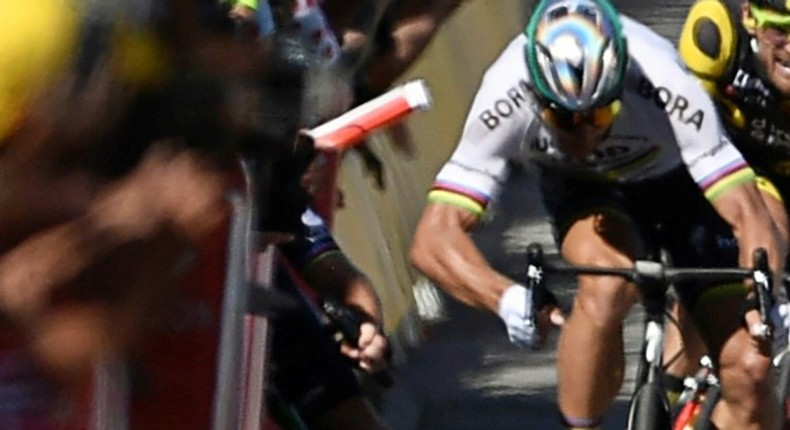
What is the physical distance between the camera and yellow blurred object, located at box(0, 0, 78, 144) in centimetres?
263

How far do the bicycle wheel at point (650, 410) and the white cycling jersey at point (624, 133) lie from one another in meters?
0.55

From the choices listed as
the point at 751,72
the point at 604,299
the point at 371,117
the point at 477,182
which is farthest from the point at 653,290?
the point at 371,117

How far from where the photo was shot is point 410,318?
9000 millimetres

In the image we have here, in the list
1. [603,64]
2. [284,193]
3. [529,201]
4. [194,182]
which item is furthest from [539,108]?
[529,201]

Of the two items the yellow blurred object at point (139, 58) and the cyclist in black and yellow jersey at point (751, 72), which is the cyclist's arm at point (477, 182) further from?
the yellow blurred object at point (139, 58)

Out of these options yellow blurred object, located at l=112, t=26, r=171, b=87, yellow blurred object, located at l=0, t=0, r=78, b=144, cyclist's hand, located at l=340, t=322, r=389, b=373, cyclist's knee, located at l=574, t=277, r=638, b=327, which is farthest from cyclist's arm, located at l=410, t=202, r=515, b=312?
yellow blurred object, located at l=0, t=0, r=78, b=144

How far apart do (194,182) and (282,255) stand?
1.91 meters

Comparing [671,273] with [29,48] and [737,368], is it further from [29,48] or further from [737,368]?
[29,48]

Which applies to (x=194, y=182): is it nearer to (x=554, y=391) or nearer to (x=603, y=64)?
(x=603, y=64)

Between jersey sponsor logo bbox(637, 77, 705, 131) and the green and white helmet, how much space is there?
0.23 m

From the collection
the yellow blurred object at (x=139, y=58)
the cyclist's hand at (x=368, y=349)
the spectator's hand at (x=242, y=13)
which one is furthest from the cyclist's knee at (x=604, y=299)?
the yellow blurred object at (x=139, y=58)

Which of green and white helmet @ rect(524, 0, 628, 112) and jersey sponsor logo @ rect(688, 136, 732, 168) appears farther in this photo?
jersey sponsor logo @ rect(688, 136, 732, 168)

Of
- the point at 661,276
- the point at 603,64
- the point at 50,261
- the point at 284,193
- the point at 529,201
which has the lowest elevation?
the point at 529,201

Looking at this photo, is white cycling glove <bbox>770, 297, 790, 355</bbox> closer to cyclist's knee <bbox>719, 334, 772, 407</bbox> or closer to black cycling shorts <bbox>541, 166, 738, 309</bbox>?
cyclist's knee <bbox>719, 334, 772, 407</bbox>
